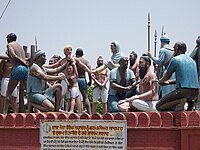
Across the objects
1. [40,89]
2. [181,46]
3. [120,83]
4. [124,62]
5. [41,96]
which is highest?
[181,46]

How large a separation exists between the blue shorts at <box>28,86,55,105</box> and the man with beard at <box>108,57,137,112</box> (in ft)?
3.64

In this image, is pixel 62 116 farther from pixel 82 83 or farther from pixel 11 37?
pixel 82 83

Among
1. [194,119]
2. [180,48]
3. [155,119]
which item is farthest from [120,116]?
[180,48]

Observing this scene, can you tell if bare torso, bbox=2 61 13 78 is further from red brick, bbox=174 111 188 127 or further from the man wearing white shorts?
red brick, bbox=174 111 188 127

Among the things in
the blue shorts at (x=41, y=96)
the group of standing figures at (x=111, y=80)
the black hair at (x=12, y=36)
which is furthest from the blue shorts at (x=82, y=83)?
the black hair at (x=12, y=36)

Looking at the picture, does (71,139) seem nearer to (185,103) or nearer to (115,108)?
(115,108)

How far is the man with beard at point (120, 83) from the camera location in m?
9.91

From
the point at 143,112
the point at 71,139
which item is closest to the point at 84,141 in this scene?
the point at 71,139

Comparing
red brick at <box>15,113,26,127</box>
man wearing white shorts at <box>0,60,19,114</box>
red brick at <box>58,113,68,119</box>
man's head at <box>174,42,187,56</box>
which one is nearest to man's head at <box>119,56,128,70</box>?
man's head at <box>174,42,187,56</box>

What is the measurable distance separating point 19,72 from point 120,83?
2.06 meters

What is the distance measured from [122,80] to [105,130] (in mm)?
1599

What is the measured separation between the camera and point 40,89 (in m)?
9.97

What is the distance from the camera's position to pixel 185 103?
8.45m

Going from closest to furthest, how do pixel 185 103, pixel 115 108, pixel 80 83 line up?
1. pixel 185 103
2. pixel 115 108
3. pixel 80 83
